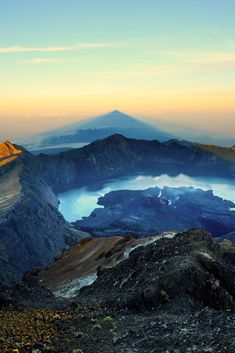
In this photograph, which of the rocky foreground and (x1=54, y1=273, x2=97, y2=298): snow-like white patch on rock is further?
(x1=54, y1=273, x2=97, y2=298): snow-like white patch on rock

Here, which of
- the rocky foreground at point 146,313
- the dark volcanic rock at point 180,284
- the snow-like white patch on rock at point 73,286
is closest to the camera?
the rocky foreground at point 146,313

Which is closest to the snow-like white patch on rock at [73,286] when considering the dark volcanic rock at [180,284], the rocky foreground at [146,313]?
the rocky foreground at [146,313]

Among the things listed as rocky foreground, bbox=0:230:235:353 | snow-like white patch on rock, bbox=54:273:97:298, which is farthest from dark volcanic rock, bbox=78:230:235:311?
snow-like white patch on rock, bbox=54:273:97:298

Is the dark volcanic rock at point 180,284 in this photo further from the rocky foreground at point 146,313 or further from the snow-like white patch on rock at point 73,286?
the snow-like white patch on rock at point 73,286

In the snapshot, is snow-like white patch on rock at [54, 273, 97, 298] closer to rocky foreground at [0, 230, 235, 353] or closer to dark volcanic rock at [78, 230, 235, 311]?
rocky foreground at [0, 230, 235, 353]

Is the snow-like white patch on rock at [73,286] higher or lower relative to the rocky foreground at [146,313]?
lower

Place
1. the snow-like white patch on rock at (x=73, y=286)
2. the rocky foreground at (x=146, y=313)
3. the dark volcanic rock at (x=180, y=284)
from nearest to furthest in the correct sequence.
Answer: the rocky foreground at (x=146, y=313), the dark volcanic rock at (x=180, y=284), the snow-like white patch on rock at (x=73, y=286)

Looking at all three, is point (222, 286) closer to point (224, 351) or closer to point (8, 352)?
point (224, 351)

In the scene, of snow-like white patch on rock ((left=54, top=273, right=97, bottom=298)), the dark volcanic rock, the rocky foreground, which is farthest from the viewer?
snow-like white patch on rock ((left=54, top=273, right=97, bottom=298))

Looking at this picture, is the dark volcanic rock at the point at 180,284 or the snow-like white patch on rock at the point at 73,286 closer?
the dark volcanic rock at the point at 180,284
